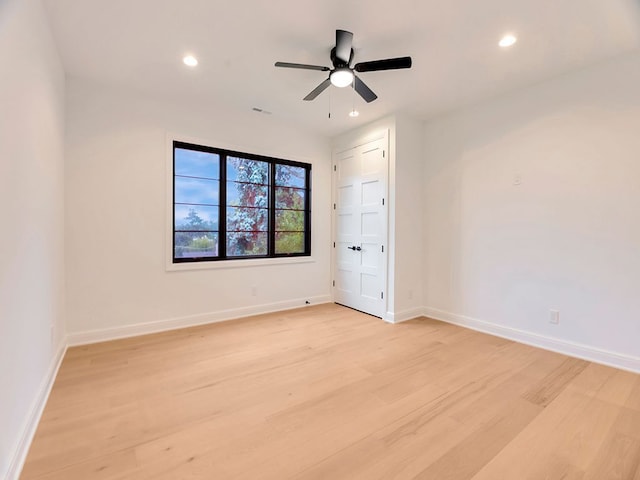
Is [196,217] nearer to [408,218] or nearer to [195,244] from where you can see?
[195,244]

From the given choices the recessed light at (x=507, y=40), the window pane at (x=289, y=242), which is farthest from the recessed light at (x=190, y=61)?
the recessed light at (x=507, y=40)

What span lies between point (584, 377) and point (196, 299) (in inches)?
155

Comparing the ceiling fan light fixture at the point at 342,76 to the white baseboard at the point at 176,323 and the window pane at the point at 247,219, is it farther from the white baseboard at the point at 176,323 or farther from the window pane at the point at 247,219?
the white baseboard at the point at 176,323

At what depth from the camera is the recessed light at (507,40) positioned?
7.61 feet

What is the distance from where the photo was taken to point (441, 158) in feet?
12.8

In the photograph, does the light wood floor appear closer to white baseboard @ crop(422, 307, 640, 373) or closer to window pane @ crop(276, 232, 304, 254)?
white baseboard @ crop(422, 307, 640, 373)

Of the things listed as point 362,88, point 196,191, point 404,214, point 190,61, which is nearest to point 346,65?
point 362,88

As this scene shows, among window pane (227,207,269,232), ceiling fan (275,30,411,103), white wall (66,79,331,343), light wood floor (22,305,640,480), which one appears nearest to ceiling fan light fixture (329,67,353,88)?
ceiling fan (275,30,411,103)

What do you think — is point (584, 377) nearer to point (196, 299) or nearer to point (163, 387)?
point (163, 387)

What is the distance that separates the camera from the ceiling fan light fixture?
7.84 feet

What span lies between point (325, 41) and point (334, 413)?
2824 mm

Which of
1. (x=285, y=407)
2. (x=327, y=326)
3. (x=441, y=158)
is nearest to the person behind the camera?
(x=285, y=407)

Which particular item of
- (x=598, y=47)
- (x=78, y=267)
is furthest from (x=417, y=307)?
(x=78, y=267)

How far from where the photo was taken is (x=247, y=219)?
410 centimetres
